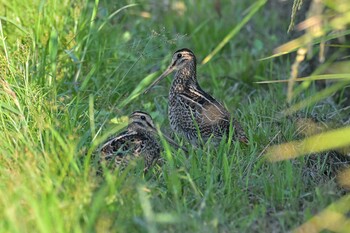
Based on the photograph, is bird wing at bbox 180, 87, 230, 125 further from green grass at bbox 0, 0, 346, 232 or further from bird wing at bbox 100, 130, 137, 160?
bird wing at bbox 100, 130, 137, 160

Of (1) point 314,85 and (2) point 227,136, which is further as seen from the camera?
(1) point 314,85

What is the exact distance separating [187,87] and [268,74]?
5.67ft

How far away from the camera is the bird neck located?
22.4 ft

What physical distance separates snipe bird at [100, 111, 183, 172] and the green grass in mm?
95

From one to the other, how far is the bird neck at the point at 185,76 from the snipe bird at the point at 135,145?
1.05m

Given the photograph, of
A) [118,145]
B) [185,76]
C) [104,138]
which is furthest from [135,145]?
[185,76]

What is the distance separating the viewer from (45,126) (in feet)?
16.2

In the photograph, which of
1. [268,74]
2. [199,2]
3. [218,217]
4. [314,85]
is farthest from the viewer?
[199,2]

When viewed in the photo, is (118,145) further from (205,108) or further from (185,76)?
(185,76)

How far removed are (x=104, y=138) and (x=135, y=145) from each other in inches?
31.1

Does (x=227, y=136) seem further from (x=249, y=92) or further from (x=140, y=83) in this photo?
(x=249, y=92)

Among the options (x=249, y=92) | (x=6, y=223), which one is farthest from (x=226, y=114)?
(x=6, y=223)

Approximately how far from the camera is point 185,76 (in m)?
6.89

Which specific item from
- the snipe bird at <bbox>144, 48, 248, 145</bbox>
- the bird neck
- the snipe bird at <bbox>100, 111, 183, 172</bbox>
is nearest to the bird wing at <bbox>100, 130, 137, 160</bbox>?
the snipe bird at <bbox>100, 111, 183, 172</bbox>
